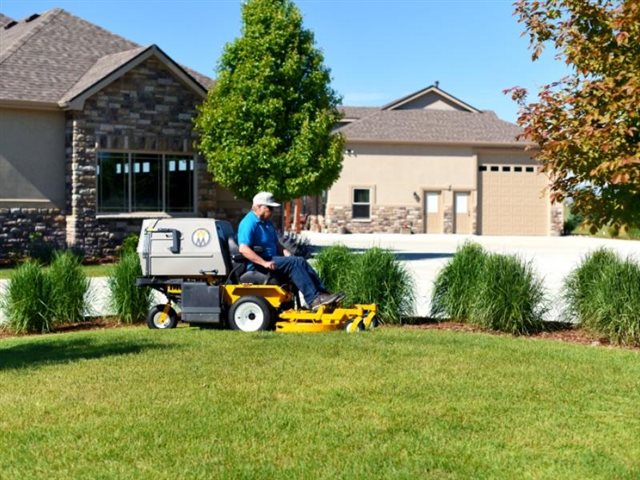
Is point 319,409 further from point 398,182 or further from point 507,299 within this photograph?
point 398,182

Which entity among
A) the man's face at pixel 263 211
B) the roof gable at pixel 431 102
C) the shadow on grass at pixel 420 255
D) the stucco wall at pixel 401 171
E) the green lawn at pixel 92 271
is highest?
the roof gable at pixel 431 102

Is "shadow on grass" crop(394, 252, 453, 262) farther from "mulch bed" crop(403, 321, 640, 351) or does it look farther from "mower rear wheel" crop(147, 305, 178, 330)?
"mower rear wheel" crop(147, 305, 178, 330)

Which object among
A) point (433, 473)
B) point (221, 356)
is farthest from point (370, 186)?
point (433, 473)

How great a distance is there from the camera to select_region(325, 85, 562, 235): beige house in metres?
41.2

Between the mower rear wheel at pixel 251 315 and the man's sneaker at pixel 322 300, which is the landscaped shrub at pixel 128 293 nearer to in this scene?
the mower rear wheel at pixel 251 315

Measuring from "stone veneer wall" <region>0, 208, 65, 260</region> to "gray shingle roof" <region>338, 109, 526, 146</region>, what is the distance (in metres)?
18.9

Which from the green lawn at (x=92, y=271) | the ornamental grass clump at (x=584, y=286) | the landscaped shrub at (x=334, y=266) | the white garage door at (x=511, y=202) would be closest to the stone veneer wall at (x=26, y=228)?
the green lawn at (x=92, y=271)

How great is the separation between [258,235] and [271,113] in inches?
480

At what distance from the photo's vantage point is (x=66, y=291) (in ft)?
39.3

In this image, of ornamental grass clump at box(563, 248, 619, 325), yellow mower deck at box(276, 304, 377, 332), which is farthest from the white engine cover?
ornamental grass clump at box(563, 248, 619, 325)

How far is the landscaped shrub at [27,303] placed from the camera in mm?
11523

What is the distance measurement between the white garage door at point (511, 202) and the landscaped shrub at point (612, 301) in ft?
103

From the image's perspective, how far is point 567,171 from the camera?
9.67m

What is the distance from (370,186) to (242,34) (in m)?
18.5
